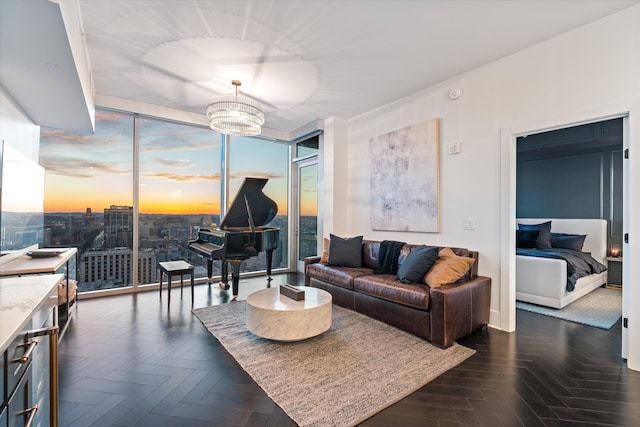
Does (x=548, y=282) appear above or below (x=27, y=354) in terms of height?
below

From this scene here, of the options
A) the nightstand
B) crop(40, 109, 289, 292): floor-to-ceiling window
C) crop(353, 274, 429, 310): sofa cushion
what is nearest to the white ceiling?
crop(40, 109, 289, 292): floor-to-ceiling window

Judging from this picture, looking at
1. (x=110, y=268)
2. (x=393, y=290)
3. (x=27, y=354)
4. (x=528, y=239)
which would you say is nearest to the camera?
(x=27, y=354)

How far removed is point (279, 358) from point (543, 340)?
2627 mm

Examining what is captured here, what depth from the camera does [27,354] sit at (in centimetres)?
97

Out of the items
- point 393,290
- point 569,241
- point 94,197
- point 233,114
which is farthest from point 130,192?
point 569,241

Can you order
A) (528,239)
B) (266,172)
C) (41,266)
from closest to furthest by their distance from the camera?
(41,266), (528,239), (266,172)

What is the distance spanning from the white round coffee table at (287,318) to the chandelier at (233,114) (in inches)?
88.9

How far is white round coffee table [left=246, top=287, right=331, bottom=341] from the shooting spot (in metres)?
2.72

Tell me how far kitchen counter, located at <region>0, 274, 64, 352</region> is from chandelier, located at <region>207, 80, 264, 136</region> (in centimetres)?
266

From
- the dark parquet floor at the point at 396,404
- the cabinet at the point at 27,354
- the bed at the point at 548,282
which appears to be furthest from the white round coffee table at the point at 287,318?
the bed at the point at 548,282

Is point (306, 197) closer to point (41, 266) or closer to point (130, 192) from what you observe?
point (130, 192)

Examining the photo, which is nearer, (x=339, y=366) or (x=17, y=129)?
(x=339, y=366)

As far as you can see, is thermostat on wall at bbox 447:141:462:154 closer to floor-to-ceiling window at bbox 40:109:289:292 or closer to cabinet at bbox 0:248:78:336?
floor-to-ceiling window at bbox 40:109:289:292

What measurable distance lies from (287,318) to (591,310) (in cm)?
402
